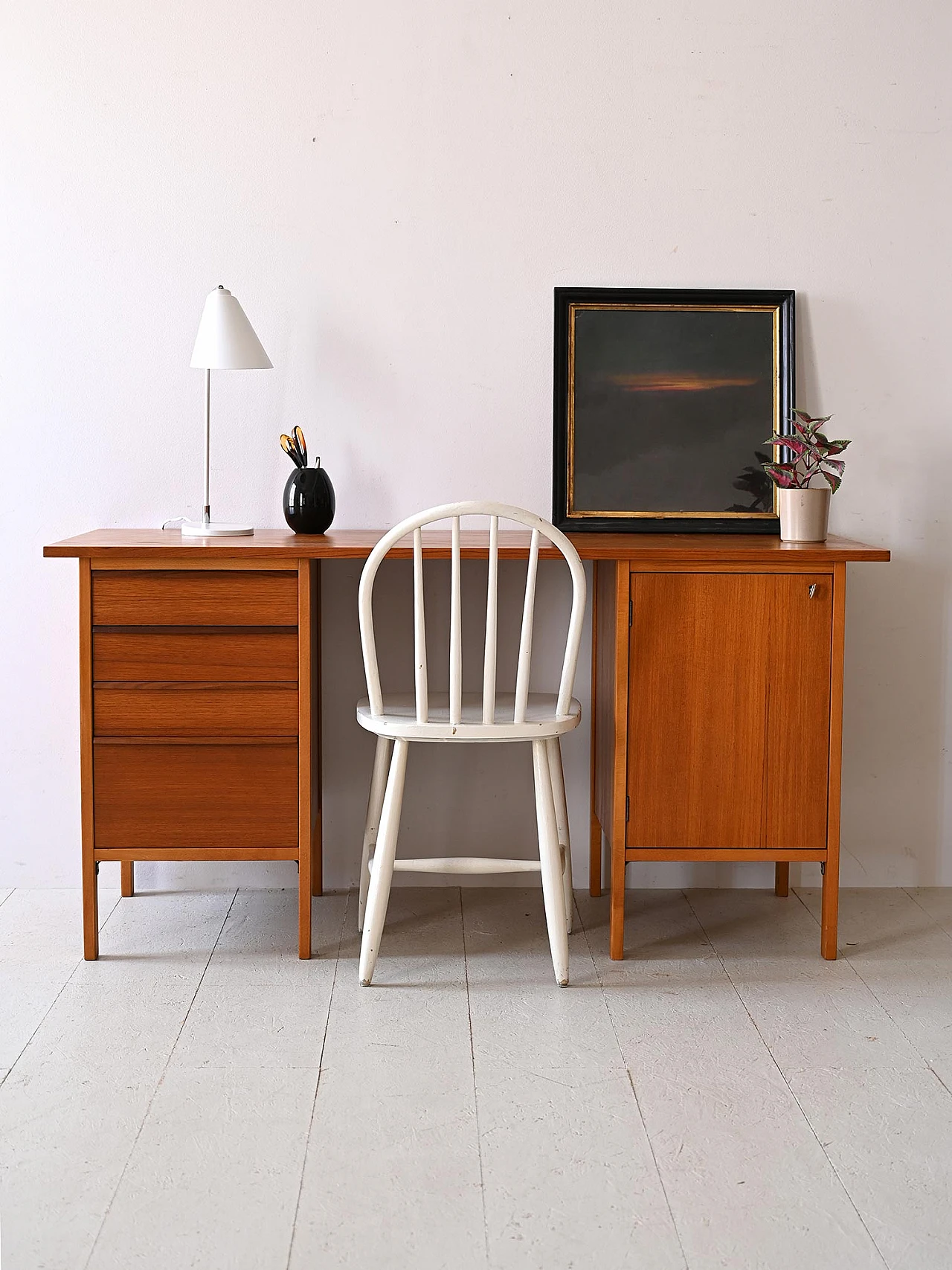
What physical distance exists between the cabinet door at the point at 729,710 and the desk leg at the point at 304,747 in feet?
2.07

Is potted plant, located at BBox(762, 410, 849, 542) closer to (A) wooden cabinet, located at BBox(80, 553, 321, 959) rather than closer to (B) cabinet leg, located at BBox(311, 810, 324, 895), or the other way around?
(A) wooden cabinet, located at BBox(80, 553, 321, 959)

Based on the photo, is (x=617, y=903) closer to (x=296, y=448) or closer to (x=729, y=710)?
(x=729, y=710)

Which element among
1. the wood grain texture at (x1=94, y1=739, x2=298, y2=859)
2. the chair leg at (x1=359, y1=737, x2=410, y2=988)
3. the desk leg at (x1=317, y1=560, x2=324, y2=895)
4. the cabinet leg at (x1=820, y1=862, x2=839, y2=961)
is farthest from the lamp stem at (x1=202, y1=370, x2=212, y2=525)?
the cabinet leg at (x1=820, y1=862, x2=839, y2=961)

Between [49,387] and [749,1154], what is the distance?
2.13 m

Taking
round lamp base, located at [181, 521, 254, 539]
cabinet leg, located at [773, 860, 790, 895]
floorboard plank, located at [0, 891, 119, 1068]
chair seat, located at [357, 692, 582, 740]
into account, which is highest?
round lamp base, located at [181, 521, 254, 539]

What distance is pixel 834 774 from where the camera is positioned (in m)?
2.36

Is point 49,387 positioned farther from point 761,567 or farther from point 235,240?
point 761,567

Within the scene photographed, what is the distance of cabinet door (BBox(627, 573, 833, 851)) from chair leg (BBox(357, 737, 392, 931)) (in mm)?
499

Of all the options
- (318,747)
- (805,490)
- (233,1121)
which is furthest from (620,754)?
(233,1121)

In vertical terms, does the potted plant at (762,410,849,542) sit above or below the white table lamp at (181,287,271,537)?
below

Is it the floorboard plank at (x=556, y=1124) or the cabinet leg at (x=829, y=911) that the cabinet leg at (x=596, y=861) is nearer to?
the floorboard plank at (x=556, y=1124)

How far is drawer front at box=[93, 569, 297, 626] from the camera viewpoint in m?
2.29

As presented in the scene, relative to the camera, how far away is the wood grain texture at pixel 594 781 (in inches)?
108

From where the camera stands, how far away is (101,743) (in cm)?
232
